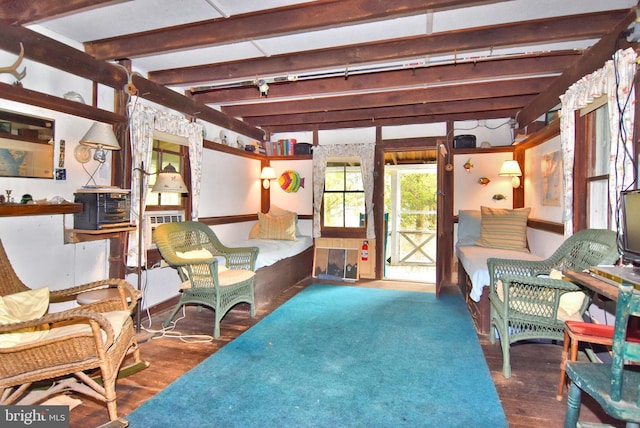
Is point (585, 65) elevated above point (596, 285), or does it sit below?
above

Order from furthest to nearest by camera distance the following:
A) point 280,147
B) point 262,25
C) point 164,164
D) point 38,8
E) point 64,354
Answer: point 280,147 < point 164,164 < point 262,25 < point 38,8 < point 64,354

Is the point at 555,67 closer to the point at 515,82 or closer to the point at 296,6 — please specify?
the point at 515,82

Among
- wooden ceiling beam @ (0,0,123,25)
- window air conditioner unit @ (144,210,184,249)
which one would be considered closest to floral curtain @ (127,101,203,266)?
window air conditioner unit @ (144,210,184,249)

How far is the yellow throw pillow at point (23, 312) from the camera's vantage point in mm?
1890

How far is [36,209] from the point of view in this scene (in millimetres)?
2387

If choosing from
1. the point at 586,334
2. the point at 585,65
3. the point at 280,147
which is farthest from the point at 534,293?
the point at 280,147

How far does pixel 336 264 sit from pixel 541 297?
3.42m

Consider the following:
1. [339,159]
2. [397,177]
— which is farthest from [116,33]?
[397,177]

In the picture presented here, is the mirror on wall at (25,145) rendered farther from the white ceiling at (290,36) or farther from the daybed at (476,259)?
the daybed at (476,259)

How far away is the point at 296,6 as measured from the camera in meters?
2.40

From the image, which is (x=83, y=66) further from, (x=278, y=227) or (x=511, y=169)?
(x=511, y=169)

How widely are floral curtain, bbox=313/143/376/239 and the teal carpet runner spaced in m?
2.23

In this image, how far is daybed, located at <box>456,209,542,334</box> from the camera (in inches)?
127

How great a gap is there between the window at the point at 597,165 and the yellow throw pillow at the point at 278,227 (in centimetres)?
368
